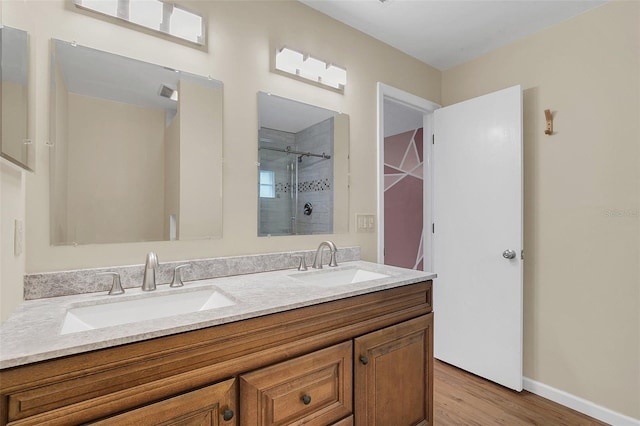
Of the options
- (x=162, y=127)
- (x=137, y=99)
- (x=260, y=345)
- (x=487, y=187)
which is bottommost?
(x=260, y=345)

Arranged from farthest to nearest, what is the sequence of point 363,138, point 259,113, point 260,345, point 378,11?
1. point 363,138
2. point 378,11
3. point 259,113
4. point 260,345

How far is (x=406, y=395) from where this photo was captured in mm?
1419

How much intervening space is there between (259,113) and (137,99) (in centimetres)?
56

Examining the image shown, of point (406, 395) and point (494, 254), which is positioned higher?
point (494, 254)

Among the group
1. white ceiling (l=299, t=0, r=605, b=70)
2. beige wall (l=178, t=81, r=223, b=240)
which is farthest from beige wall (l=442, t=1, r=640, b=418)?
beige wall (l=178, t=81, r=223, b=240)

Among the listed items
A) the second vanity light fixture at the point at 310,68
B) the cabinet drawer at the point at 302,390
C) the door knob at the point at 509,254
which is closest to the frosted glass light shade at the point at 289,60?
the second vanity light fixture at the point at 310,68

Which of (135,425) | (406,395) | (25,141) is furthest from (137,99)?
(406,395)

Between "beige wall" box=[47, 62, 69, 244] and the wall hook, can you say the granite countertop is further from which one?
the wall hook

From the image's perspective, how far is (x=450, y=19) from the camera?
1983mm

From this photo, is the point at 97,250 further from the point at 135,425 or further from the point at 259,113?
the point at 259,113

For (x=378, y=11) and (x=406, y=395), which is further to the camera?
(x=378, y=11)

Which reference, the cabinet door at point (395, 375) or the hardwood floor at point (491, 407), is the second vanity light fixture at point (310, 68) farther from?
the hardwood floor at point (491, 407)

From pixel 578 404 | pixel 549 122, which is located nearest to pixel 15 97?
pixel 549 122

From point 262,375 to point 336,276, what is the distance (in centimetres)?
82
